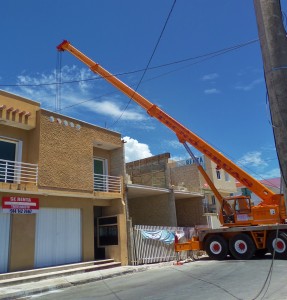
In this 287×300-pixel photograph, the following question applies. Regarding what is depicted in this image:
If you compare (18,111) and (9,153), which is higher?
(18,111)

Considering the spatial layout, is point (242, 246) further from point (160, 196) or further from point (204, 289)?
point (204, 289)

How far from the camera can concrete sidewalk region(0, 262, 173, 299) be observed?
1253 cm

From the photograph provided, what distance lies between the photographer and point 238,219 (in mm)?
19406

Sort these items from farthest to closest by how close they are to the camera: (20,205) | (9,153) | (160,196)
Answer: (160,196) → (9,153) → (20,205)

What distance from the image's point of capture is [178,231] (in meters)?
22.7

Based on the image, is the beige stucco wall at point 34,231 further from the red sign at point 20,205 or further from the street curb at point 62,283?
the street curb at point 62,283

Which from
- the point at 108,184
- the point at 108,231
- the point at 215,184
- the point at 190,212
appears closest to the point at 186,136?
the point at 108,184

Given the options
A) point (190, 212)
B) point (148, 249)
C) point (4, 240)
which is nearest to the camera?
point (4, 240)

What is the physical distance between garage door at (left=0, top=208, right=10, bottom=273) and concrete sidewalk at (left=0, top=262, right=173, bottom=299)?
4.87 feet

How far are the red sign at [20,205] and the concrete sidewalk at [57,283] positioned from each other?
312cm

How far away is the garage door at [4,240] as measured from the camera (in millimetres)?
15359

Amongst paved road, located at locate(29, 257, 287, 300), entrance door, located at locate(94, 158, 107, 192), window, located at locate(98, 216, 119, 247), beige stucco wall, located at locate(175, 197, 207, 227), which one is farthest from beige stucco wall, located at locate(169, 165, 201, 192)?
paved road, located at locate(29, 257, 287, 300)

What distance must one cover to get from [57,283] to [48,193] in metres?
4.54

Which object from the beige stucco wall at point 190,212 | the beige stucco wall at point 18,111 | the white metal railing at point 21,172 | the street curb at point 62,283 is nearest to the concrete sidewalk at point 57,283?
the street curb at point 62,283
